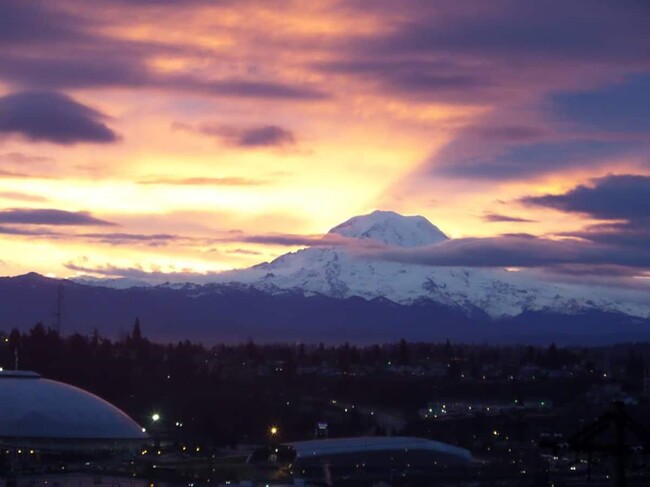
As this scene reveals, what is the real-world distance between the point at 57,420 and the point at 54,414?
48 centimetres

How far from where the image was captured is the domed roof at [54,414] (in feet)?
244

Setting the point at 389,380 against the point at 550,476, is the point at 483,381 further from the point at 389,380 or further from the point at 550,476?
the point at 550,476

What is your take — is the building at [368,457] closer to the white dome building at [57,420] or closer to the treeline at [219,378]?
the white dome building at [57,420]

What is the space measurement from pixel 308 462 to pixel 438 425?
88.5ft

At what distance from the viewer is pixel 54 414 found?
7594cm

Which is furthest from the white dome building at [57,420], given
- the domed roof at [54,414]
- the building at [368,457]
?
the building at [368,457]

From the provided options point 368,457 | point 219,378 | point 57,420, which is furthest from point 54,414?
point 219,378

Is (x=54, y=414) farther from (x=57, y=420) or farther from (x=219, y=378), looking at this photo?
(x=219, y=378)

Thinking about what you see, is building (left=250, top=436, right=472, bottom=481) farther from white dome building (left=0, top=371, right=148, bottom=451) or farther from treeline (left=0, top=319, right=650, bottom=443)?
treeline (left=0, top=319, right=650, bottom=443)

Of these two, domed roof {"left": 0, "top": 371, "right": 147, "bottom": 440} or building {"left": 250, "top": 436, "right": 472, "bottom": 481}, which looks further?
domed roof {"left": 0, "top": 371, "right": 147, "bottom": 440}

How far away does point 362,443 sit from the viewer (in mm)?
73062

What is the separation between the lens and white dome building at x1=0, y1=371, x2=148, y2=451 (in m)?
74.0

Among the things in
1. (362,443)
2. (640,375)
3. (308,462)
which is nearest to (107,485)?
(308,462)

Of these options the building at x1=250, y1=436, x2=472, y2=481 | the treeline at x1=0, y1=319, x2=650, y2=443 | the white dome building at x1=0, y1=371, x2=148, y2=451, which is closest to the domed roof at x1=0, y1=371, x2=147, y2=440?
the white dome building at x1=0, y1=371, x2=148, y2=451
